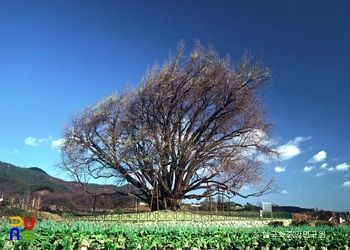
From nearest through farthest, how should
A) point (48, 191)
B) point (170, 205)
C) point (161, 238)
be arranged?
point (161, 238) < point (170, 205) < point (48, 191)

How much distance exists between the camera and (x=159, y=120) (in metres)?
18.6

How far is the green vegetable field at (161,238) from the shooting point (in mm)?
6125

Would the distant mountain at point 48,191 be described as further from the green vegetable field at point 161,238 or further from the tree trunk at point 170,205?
the green vegetable field at point 161,238

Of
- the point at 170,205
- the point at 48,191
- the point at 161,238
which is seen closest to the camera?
the point at 161,238

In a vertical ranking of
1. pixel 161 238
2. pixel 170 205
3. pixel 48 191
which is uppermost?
pixel 48 191

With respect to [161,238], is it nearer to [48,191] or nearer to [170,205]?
[170,205]

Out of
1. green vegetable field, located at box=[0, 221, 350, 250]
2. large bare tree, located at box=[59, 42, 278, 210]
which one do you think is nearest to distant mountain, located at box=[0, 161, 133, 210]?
large bare tree, located at box=[59, 42, 278, 210]

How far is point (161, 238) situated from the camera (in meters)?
6.88

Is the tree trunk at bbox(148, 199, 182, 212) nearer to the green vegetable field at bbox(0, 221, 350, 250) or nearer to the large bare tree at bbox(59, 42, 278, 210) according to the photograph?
the large bare tree at bbox(59, 42, 278, 210)

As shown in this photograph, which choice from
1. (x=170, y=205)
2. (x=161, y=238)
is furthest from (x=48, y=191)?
(x=161, y=238)

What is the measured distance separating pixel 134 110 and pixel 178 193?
520 centimetres

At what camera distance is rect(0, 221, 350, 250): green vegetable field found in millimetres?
6125

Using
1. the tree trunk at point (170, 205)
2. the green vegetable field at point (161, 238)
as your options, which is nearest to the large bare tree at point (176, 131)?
the tree trunk at point (170, 205)

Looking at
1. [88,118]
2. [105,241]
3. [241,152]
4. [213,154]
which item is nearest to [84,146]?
[88,118]
